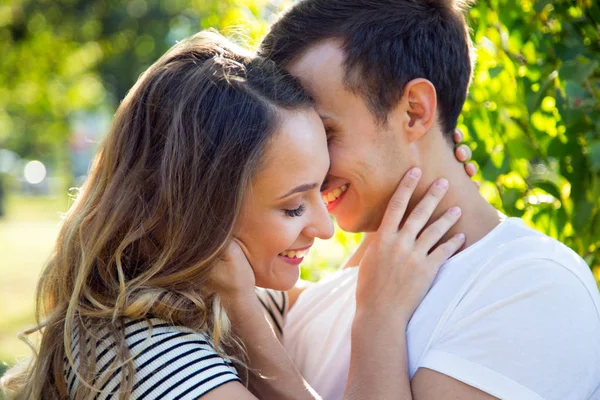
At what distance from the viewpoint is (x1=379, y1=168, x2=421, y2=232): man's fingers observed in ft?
8.70

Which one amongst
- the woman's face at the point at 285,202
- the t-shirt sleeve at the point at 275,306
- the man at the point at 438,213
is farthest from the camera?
the t-shirt sleeve at the point at 275,306

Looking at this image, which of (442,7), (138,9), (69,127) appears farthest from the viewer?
Result: (69,127)

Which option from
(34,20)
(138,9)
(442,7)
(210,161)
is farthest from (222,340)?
(138,9)

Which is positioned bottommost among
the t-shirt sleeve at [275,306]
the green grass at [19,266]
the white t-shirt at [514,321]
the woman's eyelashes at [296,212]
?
the green grass at [19,266]

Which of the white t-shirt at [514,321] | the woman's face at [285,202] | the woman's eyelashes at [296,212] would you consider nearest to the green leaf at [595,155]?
the white t-shirt at [514,321]

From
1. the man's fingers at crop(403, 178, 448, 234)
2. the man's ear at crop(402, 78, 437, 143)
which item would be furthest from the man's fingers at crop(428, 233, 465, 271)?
the man's ear at crop(402, 78, 437, 143)

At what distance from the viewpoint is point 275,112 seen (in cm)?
238

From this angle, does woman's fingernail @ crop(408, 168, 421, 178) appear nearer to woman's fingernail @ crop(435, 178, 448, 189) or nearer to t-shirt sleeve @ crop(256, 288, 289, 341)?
woman's fingernail @ crop(435, 178, 448, 189)

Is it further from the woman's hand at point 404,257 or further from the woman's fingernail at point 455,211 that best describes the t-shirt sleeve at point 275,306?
the woman's fingernail at point 455,211

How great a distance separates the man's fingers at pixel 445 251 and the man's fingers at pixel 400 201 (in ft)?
0.58

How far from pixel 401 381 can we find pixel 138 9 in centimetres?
2236

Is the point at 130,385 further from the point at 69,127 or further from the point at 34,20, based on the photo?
the point at 69,127

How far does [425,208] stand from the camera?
8.84 feet

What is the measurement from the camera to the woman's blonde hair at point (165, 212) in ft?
7.34
